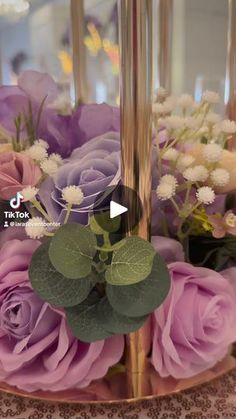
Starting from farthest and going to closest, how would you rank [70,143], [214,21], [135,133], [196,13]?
[196,13] → [214,21] → [70,143] → [135,133]

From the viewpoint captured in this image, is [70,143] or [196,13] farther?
[196,13]

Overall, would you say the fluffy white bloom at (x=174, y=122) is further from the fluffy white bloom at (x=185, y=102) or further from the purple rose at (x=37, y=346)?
the purple rose at (x=37, y=346)

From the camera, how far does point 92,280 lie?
35 centimetres

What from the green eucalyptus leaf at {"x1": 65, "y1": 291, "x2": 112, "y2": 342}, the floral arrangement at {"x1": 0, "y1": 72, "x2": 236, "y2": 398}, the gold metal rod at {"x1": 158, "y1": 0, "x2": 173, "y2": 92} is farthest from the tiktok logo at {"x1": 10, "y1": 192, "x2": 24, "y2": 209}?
the gold metal rod at {"x1": 158, "y1": 0, "x2": 173, "y2": 92}

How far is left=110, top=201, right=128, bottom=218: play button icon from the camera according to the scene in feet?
1.16

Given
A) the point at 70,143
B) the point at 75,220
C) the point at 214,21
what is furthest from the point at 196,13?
the point at 75,220

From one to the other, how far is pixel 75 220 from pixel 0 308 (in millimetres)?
92

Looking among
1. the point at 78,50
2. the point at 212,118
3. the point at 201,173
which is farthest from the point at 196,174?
the point at 78,50

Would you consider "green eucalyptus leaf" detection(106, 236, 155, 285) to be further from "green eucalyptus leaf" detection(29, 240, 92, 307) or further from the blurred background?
the blurred background

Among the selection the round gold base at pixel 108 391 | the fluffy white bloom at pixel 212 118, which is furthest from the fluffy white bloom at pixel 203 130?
the round gold base at pixel 108 391

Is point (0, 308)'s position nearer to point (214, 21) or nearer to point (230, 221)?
point (230, 221)

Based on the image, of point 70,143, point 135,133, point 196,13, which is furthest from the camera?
point 196,13

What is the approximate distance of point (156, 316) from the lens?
357 millimetres

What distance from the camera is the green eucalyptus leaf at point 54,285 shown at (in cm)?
33
